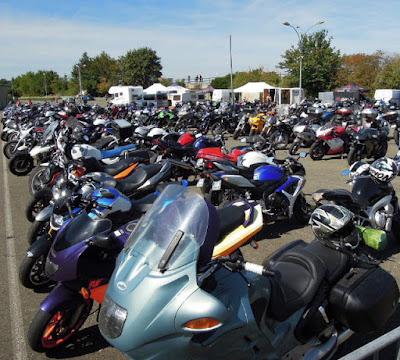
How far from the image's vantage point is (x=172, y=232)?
69.3 inches

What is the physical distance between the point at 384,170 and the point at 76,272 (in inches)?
138

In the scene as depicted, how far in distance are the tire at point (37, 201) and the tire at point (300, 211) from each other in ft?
11.5

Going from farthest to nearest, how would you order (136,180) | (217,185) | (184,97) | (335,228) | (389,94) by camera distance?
(184,97), (389,94), (136,180), (217,185), (335,228)

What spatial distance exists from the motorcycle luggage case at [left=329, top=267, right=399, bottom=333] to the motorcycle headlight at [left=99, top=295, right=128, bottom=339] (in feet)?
4.70

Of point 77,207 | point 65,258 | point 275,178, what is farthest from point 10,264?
point 275,178

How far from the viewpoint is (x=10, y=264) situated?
4.38 meters

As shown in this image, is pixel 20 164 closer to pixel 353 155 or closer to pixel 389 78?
pixel 353 155

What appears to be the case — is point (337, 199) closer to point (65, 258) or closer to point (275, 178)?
point (275, 178)

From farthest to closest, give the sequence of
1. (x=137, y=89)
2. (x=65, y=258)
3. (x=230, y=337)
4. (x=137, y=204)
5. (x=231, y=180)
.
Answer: (x=137, y=89) → (x=231, y=180) → (x=137, y=204) → (x=65, y=258) → (x=230, y=337)

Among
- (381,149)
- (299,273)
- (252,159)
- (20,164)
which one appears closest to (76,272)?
(299,273)

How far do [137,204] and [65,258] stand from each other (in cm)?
129

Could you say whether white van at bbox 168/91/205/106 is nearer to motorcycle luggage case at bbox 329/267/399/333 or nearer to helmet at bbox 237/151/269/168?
helmet at bbox 237/151/269/168

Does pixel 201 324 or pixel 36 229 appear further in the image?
pixel 36 229

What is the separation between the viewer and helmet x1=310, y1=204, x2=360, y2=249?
269 cm
